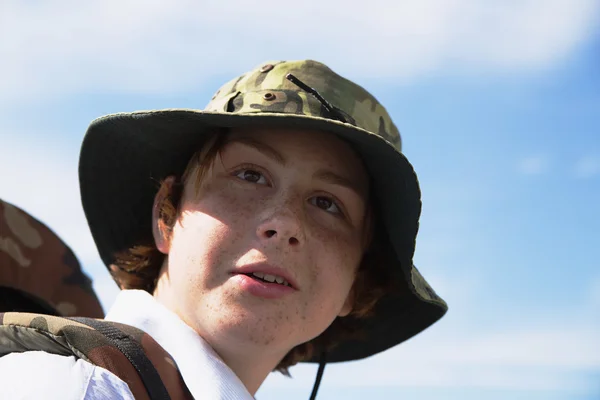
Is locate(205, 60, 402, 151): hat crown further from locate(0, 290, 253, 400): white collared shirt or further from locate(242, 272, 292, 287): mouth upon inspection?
locate(0, 290, 253, 400): white collared shirt

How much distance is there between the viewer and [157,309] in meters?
2.35

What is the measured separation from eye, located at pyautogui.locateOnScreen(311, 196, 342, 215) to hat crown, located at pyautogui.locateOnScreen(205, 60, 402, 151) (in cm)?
28

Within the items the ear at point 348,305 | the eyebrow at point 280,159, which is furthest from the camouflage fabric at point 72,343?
the ear at point 348,305

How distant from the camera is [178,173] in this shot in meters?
2.94

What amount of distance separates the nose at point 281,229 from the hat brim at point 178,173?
0.31 meters

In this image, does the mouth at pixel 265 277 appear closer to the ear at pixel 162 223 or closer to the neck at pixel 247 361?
the neck at pixel 247 361

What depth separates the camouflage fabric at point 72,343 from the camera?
1.89m

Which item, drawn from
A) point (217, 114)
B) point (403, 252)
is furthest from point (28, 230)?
point (403, 252)

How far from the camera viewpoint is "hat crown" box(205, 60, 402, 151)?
2.56 metres

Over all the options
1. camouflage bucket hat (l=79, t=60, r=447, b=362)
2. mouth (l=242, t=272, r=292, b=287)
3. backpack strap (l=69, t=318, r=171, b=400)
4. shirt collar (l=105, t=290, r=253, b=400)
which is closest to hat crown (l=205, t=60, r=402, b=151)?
camouflage bucket hat (l=79, t=60, r=447, b=362)

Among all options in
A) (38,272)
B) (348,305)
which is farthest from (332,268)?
(38,272)

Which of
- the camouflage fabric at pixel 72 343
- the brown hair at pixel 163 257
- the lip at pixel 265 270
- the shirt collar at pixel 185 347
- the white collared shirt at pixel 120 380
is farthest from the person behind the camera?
the brown hair at pixel 163 257

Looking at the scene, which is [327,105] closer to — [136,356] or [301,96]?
[301,96]

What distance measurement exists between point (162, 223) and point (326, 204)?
0.59m
